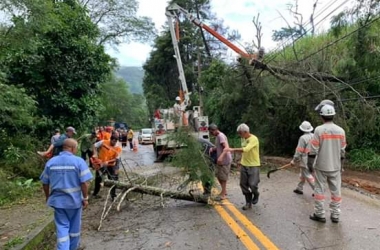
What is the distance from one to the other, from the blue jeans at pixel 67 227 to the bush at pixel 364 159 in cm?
1074

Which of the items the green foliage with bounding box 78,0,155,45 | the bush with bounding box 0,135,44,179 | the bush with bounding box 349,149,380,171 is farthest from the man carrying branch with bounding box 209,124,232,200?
the green foliage with bounding box 78,0,155,45

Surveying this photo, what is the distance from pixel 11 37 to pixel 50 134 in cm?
801

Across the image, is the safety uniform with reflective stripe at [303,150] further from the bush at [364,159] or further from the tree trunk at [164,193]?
the bush at [364,159]

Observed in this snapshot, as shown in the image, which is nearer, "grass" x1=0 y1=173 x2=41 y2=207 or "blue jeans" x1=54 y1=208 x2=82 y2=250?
"blue jeans" x1=54 y1=208 x2=82 y2=250

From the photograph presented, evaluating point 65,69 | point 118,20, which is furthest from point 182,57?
point 65,69

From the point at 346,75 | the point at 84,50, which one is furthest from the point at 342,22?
the point at 84,50

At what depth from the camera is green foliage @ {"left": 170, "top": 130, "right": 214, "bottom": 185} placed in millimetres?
7641

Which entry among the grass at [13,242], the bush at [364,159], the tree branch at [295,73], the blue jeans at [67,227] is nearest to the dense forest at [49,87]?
the grass at [13,242]

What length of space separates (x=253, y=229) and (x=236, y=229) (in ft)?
0.84

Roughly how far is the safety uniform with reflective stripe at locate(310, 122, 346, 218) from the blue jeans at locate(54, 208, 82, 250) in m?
3.69

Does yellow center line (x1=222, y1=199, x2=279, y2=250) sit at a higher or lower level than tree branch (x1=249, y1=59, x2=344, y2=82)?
lower

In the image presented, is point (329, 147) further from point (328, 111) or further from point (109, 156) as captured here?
point (109, 156)

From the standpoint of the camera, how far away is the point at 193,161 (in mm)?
7699

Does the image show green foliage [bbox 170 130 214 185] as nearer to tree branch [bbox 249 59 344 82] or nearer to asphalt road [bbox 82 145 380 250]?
asphalt road [bbox 82 145 380 250]
